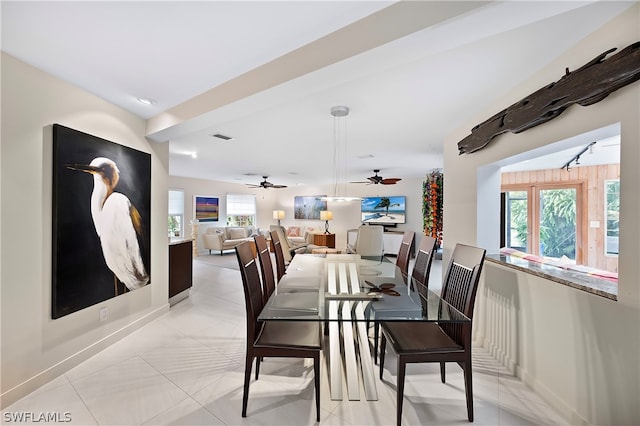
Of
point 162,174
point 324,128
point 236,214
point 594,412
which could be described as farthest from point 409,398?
point 236,214

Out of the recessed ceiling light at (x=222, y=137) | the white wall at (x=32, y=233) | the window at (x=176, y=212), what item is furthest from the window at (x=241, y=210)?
the white wall at (x=32, y=233)

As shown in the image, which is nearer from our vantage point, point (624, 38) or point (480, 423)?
point (624, 38)

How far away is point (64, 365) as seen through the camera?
203cm

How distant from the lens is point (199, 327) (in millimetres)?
2873

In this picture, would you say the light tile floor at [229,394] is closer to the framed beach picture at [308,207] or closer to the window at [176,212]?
the window at [176,212]

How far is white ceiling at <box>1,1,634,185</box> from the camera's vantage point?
128 cm

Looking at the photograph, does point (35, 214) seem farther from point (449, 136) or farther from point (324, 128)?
point (449, 136)

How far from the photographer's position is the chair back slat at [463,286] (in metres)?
1.62

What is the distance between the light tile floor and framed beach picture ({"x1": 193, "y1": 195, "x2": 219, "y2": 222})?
5.91 m

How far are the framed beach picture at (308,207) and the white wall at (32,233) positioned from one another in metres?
7.17

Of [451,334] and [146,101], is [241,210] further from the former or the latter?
[451,334]

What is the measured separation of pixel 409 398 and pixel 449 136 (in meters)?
2.85

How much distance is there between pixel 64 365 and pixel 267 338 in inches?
69.9

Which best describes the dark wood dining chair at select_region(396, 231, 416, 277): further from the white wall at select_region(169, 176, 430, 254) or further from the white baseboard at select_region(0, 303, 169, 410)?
the white wall at select_region(169, 176, 430, 254)
